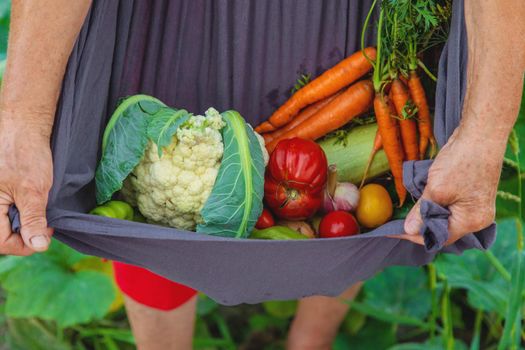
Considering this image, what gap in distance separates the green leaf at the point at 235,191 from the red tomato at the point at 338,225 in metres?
0.17

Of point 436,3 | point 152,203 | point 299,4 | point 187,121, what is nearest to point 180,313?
point 152,203

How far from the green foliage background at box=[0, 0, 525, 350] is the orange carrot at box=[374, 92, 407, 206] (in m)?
0.28

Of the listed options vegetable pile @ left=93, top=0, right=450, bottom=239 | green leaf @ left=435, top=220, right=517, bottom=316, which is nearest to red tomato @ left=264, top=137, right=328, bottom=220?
vegetable pile @ left=93, top=0, right=450, bottom=239

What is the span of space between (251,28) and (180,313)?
2.36 ft

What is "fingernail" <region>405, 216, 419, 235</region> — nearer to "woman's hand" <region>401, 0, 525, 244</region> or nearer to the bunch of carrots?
"woman's hand" <region>401, 0, 525, 244</region>


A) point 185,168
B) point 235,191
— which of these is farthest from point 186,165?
point 235,191

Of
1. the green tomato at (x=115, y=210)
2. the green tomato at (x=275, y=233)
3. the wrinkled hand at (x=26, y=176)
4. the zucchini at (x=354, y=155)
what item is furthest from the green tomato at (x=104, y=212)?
the zucchini at (x=354, y=155)

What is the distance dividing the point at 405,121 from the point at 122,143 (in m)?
0.60

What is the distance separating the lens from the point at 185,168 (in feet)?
4.40

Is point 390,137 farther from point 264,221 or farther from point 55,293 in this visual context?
point 55,293

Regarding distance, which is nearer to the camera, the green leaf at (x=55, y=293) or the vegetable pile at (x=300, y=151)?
the vegetable pile at (x=300, y=151)

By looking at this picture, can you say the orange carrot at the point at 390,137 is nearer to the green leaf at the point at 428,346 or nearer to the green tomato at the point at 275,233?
the green tomato at the point at 275,233

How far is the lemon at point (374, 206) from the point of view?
145cm

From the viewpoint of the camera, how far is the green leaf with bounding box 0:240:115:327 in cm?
185
